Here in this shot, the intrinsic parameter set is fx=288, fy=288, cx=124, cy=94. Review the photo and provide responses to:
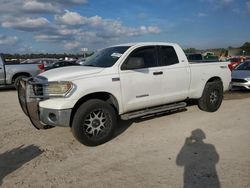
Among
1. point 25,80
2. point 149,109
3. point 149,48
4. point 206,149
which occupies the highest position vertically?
point 149,48

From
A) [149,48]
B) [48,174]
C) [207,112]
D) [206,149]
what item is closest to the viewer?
[48,174]

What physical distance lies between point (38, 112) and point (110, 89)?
4.65 ft

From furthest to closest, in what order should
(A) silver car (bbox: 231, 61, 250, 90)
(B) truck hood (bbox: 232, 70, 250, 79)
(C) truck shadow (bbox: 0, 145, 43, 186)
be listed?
(B) truck hood (bbox: 232, 70, 250, 79) → (A) silver car (bbox: 231, 61, 250, 90) → (C) truck shadow (bbox: 0, 145, 43, 186)

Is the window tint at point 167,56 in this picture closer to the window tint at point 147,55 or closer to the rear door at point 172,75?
the rear door at point 172,75

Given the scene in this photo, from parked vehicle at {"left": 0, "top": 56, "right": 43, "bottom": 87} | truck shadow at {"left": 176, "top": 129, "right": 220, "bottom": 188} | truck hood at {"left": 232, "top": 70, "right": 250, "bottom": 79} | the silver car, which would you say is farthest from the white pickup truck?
parked vehicle at {"left": 0, "top": 56, "right": 43, "bottom": 87}

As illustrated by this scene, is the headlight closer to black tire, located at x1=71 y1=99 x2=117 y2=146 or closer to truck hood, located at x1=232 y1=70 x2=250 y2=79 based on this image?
black tire, located at x1=71 y1=99 x2=117 y2=146

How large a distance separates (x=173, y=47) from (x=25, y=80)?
357 centimetres

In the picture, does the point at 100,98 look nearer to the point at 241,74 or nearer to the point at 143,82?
the point at 143,82

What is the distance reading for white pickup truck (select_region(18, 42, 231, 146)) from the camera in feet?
17.0

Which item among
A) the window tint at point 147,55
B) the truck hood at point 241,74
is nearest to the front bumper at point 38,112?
the window tint at point 147,55

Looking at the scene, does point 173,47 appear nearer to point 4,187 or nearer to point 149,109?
point 149,109

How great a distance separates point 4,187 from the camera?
3.87 metres

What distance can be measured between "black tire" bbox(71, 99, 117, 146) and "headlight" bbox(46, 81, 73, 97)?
1.35 feet

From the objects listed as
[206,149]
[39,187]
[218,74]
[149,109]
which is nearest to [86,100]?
[149,109]
